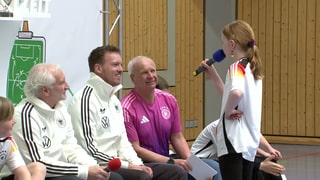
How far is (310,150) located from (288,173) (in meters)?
2.55

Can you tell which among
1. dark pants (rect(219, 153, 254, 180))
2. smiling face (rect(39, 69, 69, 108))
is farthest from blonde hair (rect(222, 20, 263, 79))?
smiling face (rect(39, 69, 69, 108))

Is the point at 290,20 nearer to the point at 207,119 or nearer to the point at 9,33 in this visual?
the point at 207,119

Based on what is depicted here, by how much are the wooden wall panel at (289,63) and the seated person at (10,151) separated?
8087mm

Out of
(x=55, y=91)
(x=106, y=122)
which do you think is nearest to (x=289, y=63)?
(x=106, y=122)

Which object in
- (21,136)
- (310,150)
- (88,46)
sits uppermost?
(88,46)

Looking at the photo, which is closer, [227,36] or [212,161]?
[227,36]

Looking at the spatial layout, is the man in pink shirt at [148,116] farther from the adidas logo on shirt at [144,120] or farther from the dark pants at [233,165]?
the dark pants at [233,165]

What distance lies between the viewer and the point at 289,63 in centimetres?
1115

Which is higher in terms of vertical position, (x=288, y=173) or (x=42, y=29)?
(x=42, y=29)

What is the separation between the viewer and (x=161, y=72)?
9.76 meters

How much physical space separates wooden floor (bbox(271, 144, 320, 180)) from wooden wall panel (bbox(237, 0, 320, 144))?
0.47 metres

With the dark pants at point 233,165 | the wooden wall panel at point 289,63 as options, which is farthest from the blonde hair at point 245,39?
the wooden wall panel at point 289,63

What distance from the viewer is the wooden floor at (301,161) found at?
7.71m

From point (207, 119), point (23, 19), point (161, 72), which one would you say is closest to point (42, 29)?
point (23, 19)
